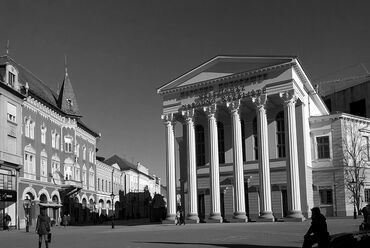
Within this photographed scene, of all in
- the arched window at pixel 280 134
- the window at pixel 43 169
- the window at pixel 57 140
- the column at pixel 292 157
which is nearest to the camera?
the column at pixel 292 157

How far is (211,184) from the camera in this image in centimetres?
4562

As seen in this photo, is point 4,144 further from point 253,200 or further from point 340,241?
point 340,241

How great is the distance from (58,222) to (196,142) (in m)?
18.3

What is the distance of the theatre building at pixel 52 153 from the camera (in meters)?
48.0

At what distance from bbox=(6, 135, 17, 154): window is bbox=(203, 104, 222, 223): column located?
17871 millimetres

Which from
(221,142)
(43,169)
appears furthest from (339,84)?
(43,169)

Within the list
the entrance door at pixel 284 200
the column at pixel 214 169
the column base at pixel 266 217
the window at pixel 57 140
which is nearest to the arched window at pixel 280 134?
the entrance door at pixel 284 200

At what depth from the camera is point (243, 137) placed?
4772 cm

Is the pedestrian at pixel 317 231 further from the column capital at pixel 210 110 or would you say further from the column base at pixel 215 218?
the column capital at pixel 210 110

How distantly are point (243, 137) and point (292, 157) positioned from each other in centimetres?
745

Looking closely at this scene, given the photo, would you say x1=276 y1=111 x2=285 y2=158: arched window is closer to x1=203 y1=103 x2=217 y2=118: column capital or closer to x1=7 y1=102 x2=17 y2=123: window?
x1=203 y1=103 x2=217 y2=118: column capital

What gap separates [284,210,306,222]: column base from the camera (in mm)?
40031

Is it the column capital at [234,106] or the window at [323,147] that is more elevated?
the column capital at [234,106]

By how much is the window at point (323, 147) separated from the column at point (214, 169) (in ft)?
31.0
